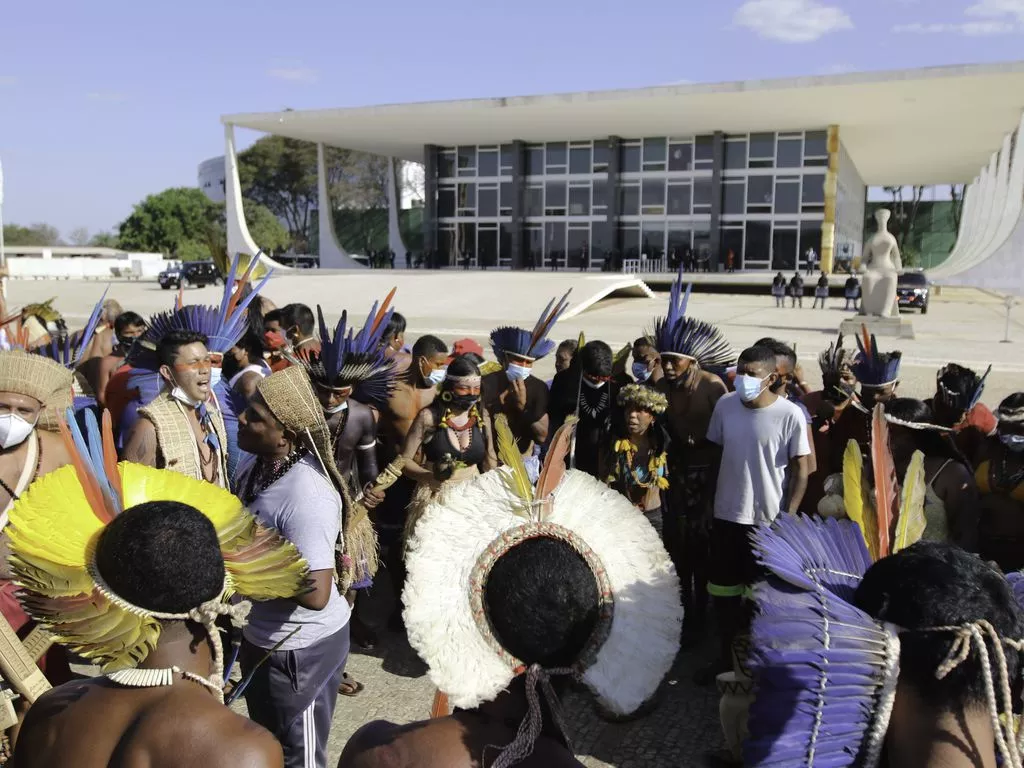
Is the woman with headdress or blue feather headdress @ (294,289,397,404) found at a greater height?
blue feather headdress @ (294,289,397,404)

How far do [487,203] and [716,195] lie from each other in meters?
12.1

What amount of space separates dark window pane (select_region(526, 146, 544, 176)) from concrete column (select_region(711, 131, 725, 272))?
352 inches

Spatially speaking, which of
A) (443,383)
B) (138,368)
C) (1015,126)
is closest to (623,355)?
(443,383)

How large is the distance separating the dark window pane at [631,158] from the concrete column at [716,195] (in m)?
3.86

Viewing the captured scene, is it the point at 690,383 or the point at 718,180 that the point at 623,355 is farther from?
the point at 718,180

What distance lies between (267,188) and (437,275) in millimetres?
35343

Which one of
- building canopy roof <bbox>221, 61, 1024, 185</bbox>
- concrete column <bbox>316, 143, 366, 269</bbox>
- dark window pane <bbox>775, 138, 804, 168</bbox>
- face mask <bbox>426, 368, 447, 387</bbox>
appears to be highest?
building canopy roof <bbox>221, 61, 1024, 185</bbox>

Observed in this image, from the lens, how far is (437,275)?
36062 millimetres

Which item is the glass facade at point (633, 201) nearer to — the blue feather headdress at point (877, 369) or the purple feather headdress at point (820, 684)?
the blue feather headdress at point (877, 369)

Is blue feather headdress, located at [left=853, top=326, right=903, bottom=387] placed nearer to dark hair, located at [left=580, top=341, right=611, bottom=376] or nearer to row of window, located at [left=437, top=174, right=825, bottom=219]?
dark hair, located at [left=580, top=341, right=611, bottom=376]

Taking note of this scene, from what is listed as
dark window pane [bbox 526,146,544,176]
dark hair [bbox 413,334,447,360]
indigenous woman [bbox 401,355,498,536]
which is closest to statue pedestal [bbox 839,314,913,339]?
dark hair [bbox 413,334,447,360]

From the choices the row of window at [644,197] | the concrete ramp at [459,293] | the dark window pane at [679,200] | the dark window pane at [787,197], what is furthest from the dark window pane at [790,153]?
the concrete ramp at [459,293]

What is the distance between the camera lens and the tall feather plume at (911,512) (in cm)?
202

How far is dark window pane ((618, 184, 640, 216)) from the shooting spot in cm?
4266
